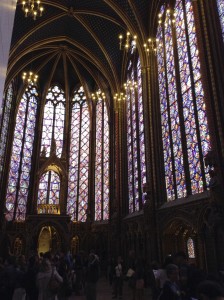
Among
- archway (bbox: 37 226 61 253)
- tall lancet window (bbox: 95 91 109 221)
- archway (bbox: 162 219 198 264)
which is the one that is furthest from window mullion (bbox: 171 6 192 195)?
archway (bbox: 37 226 61 253)

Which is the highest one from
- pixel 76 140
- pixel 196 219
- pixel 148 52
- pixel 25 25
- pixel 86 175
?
pixel 25 25

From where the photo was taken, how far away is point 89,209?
2456cm

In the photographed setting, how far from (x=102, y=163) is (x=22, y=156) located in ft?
24.0

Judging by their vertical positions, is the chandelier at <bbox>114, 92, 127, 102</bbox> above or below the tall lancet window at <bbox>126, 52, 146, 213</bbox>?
above

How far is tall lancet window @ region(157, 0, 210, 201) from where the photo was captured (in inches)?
506

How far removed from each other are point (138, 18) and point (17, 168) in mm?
15798

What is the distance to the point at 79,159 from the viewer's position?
88.9 feet

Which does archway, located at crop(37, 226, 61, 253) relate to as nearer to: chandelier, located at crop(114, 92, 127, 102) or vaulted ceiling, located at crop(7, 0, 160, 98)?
chandelier, located at crop(114, 92, 127, 102)

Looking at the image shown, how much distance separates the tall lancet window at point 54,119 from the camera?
27578mm

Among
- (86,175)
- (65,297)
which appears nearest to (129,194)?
(86,175)

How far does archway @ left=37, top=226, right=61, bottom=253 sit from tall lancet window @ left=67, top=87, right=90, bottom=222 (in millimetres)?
2915

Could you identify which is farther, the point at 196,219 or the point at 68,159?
the point at 68,159

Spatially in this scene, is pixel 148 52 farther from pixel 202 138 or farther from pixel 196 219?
pixel 196 219

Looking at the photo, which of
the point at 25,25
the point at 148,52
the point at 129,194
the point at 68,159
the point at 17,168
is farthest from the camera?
the point at 68,159
